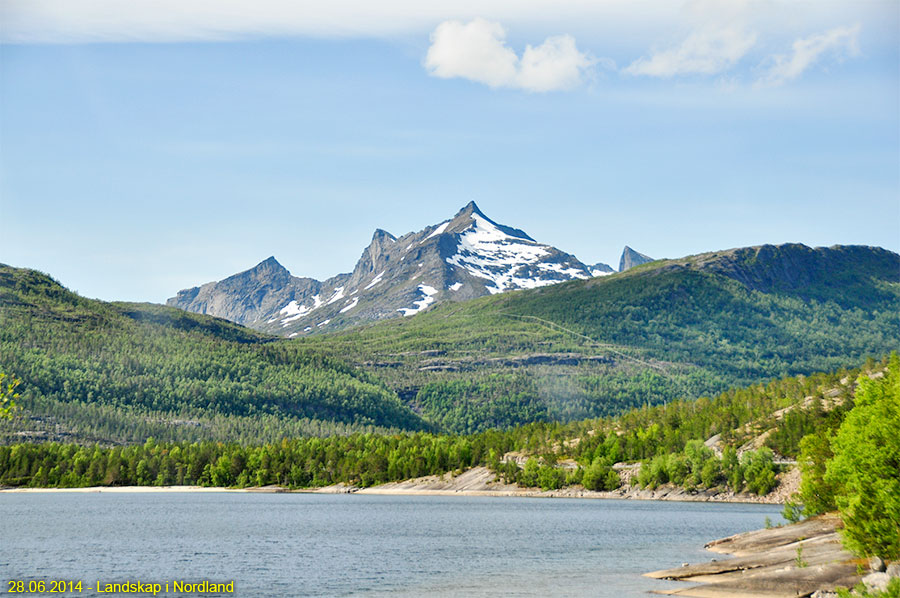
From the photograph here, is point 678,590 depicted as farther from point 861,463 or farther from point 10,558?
point 10,558

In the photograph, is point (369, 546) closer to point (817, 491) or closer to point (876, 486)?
point (817, 491)

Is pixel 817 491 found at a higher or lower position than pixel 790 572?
higher

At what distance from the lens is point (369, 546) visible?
105500 millimetres

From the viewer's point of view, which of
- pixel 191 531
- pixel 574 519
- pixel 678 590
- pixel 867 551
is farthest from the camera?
pixel 574 519

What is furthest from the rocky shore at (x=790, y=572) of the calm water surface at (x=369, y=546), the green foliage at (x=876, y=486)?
the calm water surface at (x=369, y=546)

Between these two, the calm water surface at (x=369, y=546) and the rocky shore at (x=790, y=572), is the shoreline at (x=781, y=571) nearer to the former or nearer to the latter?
the rocky shore at (x=790, y=572)

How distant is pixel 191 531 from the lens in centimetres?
12194

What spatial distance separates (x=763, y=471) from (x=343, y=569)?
124 metres

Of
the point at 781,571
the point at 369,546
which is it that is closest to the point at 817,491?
the point at 781,571

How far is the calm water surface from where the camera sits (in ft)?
246

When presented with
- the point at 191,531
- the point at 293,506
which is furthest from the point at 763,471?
the point at 191,531

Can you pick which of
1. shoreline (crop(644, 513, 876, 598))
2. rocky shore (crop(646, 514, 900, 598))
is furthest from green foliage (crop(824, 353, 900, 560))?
shoreline (crop(644, 513, 876, 598))

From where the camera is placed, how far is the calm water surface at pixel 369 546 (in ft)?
246

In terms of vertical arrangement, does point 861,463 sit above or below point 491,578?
above
